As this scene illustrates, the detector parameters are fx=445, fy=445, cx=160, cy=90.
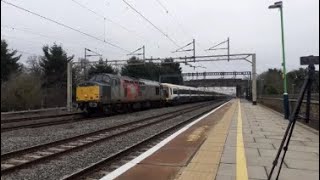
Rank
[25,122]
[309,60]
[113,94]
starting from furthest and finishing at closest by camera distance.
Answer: [113,94] < [25,122] < [309,60]

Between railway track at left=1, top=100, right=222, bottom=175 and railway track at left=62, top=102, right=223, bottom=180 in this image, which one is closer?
railway track at left=62, top=102, right=223, bottom=180

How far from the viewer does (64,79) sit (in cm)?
5847

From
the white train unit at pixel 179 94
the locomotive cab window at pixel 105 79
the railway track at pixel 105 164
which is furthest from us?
the white train unit at pixel 179 94

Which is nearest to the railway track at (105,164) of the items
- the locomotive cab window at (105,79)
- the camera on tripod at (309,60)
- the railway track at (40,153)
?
the railway track at (40,153)

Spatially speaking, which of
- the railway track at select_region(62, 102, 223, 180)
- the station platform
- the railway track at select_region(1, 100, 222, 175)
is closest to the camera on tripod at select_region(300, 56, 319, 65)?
the station platform

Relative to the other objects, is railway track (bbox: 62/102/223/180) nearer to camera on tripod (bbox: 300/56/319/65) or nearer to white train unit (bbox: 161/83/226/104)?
camera on tripod (bbox: 300/56/319/65)

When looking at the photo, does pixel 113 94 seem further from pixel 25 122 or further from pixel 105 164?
pixel 105 164

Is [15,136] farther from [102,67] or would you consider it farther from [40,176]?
[102,67]

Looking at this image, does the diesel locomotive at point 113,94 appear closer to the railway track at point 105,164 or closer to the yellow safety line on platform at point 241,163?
the railway track at point 105,164

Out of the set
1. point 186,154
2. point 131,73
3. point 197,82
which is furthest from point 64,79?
point 197,82

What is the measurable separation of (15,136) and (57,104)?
117 feet

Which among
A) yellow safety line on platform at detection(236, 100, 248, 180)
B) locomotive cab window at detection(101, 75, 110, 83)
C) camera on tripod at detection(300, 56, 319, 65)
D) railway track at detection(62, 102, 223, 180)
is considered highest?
locomotive cab window at detection(101, 75, 110, 83)

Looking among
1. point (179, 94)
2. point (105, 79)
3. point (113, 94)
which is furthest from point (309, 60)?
point (179, 94)

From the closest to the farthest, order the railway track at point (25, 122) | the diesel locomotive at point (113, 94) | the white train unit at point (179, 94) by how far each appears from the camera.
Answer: the railway track at point (25, 122) < the diesel locomotive at point (113, 94) < the white train unit at point (179, 94)
